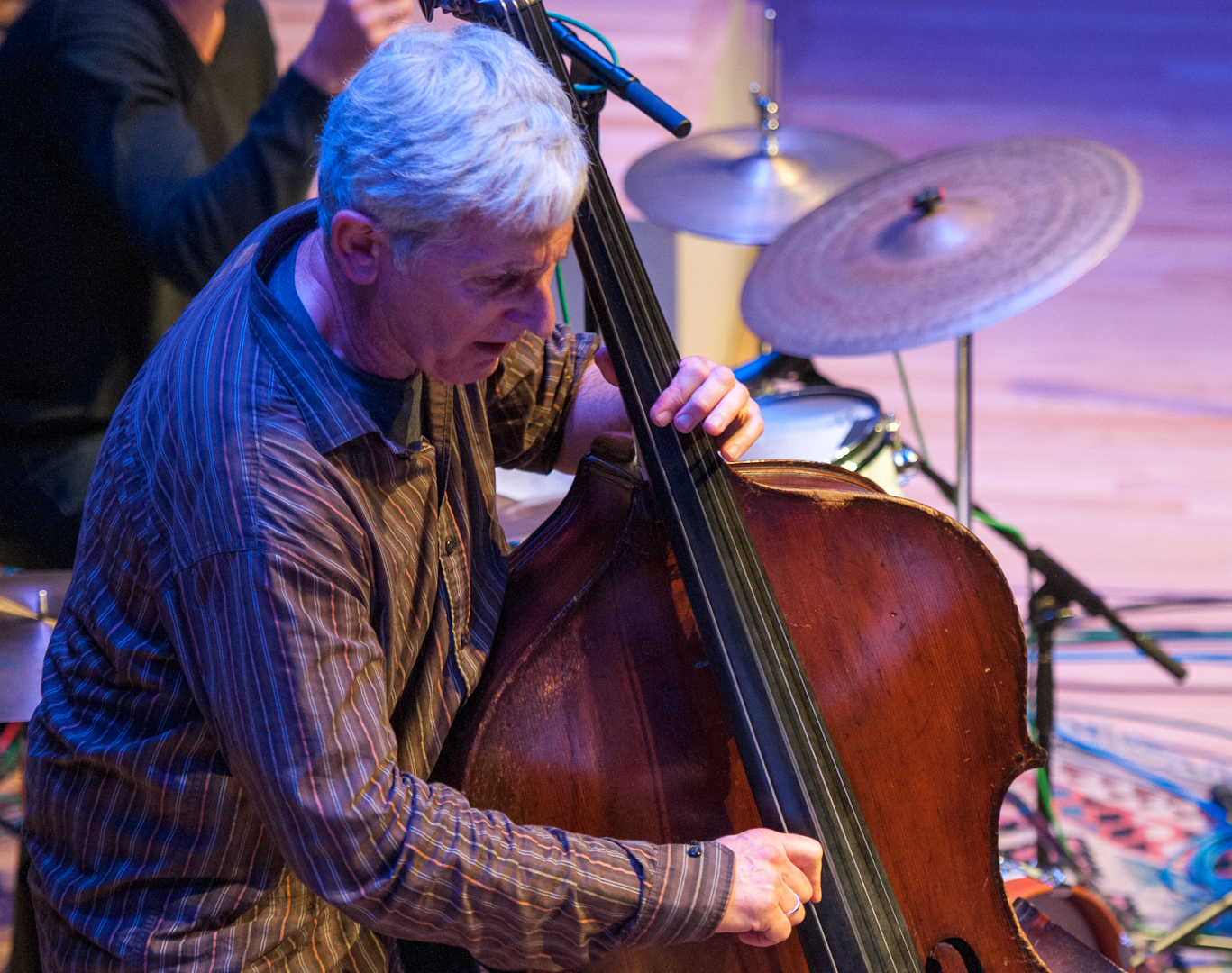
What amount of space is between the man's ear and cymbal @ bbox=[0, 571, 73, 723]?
59 cm

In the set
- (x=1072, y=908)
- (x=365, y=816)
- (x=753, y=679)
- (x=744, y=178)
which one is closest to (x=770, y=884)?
(x=753, y=679)

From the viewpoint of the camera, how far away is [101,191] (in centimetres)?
141

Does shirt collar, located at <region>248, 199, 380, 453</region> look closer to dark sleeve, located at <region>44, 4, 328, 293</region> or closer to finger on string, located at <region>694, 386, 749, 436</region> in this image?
finger on string, located at <region>694, 386, 749, 436</region>

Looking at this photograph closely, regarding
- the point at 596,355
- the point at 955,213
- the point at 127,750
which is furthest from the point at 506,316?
the point at 955,213

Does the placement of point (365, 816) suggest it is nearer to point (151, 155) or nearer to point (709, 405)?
point (709, 405)

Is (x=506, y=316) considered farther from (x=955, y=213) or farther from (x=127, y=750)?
(x=955, y=213)

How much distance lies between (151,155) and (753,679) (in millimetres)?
1012

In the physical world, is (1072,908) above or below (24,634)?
below

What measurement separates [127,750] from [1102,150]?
1390 mm

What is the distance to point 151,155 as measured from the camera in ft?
4.50

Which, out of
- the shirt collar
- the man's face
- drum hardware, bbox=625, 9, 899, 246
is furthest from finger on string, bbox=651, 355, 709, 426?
drum hardware, bbox=625, 9, 899, 246

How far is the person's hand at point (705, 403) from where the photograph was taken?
91 centimetres

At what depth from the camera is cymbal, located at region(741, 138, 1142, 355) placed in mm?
1406

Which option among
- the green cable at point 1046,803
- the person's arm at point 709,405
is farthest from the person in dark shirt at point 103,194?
the green cable at point 1046,803
